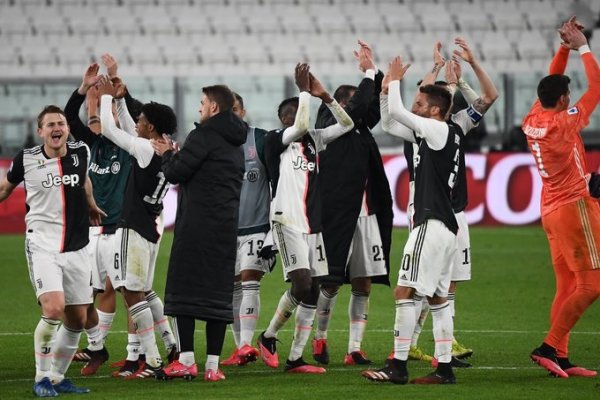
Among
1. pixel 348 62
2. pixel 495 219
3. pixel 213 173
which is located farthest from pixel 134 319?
pixel 348 62

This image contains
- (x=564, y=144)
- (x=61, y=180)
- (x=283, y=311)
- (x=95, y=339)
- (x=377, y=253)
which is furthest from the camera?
(x=377, y=253)

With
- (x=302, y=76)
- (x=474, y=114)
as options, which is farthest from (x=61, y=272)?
(x=474, y=114)

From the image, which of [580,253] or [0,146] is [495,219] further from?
[580,253]

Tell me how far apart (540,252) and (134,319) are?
1095cm

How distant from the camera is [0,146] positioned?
21.7m

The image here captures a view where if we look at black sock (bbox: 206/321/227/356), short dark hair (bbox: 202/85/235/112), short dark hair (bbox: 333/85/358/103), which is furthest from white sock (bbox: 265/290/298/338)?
short dark hair (bbox: 333/85/358/103)

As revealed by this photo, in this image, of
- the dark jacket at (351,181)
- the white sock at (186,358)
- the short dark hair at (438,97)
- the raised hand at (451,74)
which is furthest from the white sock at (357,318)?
the short dark hair at (438,97)

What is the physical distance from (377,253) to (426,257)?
1576mm

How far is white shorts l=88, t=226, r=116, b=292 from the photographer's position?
9602 millimetres

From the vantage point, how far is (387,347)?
416 inches

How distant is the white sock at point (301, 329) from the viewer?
30.4 ft

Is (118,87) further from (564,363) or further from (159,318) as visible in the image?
(564,363)

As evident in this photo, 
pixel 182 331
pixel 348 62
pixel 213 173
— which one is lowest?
pixel 182 331

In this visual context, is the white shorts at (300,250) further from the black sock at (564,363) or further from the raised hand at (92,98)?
the black sock at (564,363)
